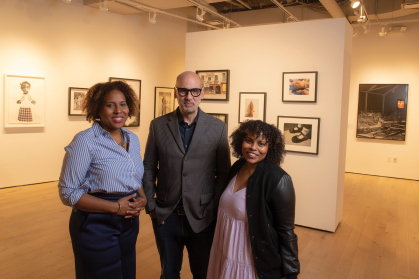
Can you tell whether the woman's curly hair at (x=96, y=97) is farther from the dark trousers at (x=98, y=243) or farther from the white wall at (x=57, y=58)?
the white wall at (x=57, y=58)

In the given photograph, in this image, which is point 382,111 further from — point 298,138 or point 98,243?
point 98,243

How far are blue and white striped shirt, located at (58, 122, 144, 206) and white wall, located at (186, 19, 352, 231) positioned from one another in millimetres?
3435

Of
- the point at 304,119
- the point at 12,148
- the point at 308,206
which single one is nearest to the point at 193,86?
the point at 304,119

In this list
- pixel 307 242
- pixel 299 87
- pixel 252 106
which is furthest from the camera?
pixel 252 106

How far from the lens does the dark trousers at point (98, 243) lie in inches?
74.4

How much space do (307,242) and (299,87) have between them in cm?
218

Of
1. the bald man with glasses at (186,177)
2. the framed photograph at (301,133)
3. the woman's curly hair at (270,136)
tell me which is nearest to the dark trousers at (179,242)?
the bald man with glasses at (186,177)

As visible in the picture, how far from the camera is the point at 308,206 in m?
4.93

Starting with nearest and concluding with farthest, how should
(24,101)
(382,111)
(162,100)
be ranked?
1. (24,101)
2. (382,111)
3. (162,100)

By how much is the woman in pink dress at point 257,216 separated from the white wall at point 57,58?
19.4 feet

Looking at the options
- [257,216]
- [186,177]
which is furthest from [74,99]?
[257,216]

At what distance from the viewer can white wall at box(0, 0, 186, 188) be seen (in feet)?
21.2

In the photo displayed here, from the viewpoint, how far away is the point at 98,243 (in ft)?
6.22

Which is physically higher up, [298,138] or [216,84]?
[216,84]
